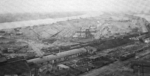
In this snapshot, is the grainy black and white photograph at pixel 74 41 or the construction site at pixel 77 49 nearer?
the construction site at pixel 77 49

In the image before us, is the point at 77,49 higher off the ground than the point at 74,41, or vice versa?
the point at 74,41

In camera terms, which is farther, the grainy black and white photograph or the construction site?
the grainy black and white photograph

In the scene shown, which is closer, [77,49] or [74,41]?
[77,49]

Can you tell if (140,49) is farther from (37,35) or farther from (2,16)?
(2,16)

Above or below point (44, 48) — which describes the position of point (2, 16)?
above

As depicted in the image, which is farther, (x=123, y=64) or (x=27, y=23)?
(x=27, y=23)

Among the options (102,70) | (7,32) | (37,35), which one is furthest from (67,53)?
(7,32)
